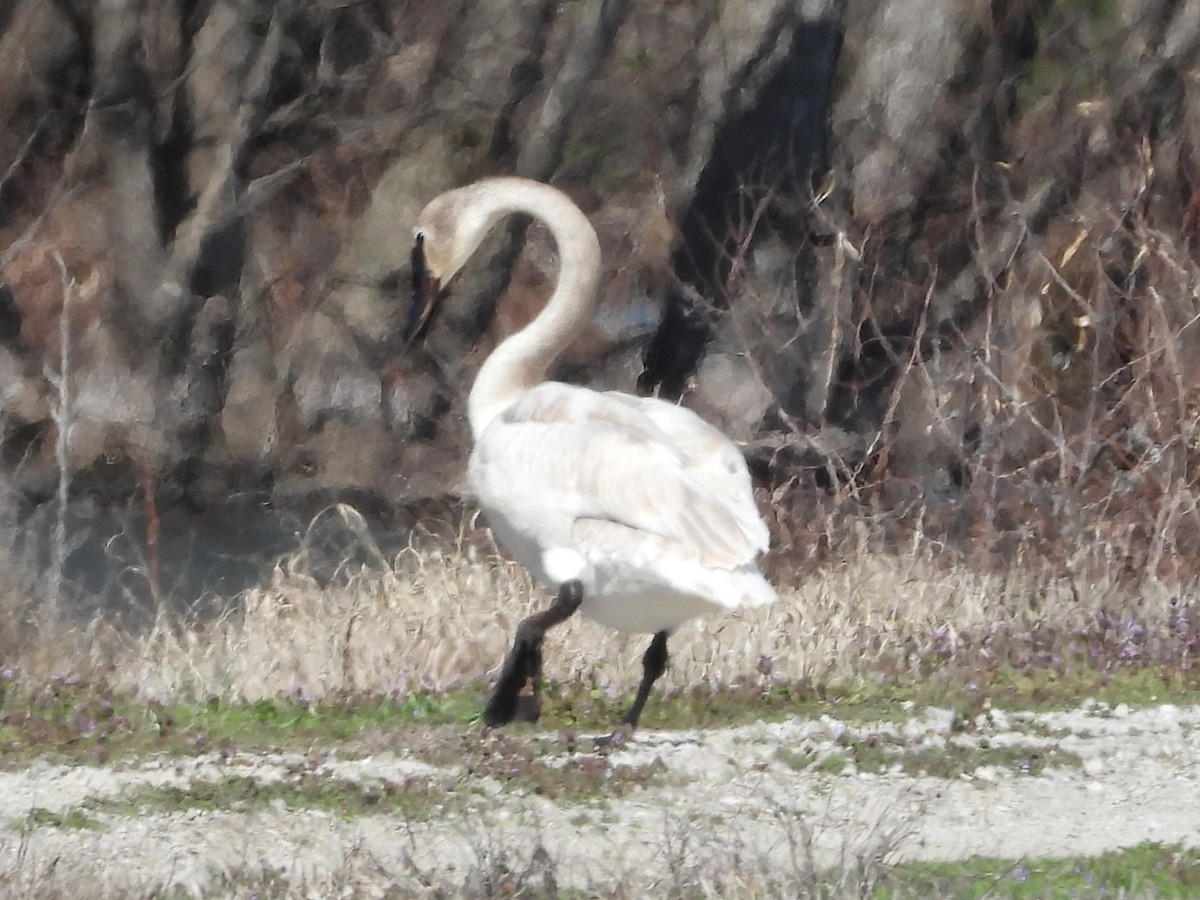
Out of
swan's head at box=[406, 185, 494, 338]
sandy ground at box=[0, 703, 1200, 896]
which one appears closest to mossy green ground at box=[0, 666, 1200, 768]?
sandy ground at box=[0, 703, 1200, 896]

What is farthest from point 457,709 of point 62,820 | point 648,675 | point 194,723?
point 62,820

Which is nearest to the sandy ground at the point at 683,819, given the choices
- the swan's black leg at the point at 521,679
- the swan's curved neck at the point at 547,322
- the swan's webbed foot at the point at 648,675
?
the swan's webbed foot at the point at 648,675

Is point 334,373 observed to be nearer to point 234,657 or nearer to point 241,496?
point 241,496

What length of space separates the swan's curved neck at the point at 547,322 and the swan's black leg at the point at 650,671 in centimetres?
124

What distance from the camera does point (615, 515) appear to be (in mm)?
8508

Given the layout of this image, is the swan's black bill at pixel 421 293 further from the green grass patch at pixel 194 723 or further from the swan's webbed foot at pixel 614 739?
the swan's webbed foot at pixel 614 739

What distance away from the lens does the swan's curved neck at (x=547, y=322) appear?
975 centimetres

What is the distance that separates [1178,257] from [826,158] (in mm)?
2794

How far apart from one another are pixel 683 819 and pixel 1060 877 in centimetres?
119

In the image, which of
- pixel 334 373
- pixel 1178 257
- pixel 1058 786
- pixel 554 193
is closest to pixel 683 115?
pixel 334 373

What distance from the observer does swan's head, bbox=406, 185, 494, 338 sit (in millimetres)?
10250

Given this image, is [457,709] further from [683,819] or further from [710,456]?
[683,819]

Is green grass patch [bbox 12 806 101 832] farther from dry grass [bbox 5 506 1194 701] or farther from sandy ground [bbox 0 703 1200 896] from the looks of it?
dry grass [bbox 5 506 1194 701]

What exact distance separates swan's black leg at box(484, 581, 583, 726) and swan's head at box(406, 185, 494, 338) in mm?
1990
